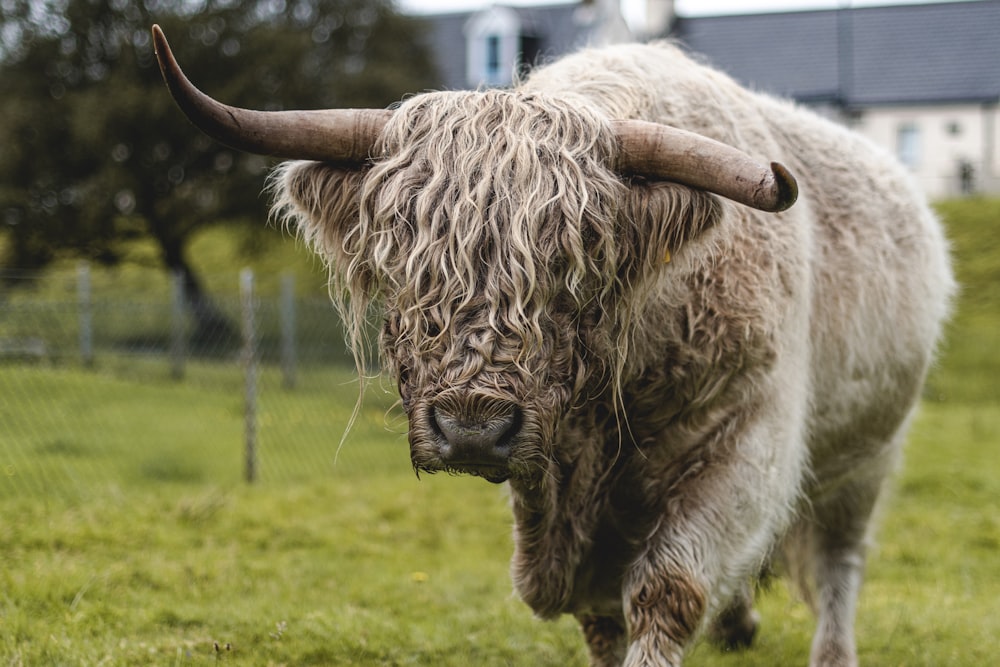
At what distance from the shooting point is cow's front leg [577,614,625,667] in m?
4.35

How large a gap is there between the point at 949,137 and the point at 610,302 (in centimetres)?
3754

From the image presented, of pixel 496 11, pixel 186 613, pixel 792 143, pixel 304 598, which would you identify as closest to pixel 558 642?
pixel 304 598

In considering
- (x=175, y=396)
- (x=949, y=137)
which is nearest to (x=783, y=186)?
(x=175, y=396)

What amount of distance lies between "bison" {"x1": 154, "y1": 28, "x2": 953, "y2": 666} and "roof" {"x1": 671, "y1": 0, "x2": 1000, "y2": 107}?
105 ft

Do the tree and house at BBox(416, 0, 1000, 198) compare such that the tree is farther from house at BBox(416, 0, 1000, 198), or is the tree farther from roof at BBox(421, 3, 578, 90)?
house at BBox(416, 0, 1000, 198)

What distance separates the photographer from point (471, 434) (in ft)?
9.33

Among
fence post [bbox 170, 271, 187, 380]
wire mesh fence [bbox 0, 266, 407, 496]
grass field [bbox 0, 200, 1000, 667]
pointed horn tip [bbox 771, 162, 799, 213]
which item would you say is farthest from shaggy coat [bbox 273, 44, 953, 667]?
fence post [bbox 170, 271, 187, 380]

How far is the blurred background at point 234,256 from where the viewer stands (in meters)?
7.56

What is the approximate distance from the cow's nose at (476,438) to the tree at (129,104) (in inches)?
845

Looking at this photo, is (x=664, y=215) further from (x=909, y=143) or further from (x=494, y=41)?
(x=909, y=143)

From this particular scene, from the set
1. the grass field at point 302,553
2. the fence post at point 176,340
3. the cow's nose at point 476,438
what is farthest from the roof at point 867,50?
the cow's nose at point 476,438

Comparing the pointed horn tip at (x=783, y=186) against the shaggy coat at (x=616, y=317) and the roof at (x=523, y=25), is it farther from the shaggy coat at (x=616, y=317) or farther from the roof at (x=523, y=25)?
the roof at (x=523, y=25)

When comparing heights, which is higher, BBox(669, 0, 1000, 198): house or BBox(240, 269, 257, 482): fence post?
BBox(669, 0, 1000, 198): house

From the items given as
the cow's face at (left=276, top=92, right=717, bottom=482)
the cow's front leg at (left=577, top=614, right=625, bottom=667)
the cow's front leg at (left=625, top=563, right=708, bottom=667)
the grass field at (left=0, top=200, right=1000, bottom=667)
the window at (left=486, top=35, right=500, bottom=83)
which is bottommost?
the grass field at (left=0, top=200, right=1000, bottom=667)
